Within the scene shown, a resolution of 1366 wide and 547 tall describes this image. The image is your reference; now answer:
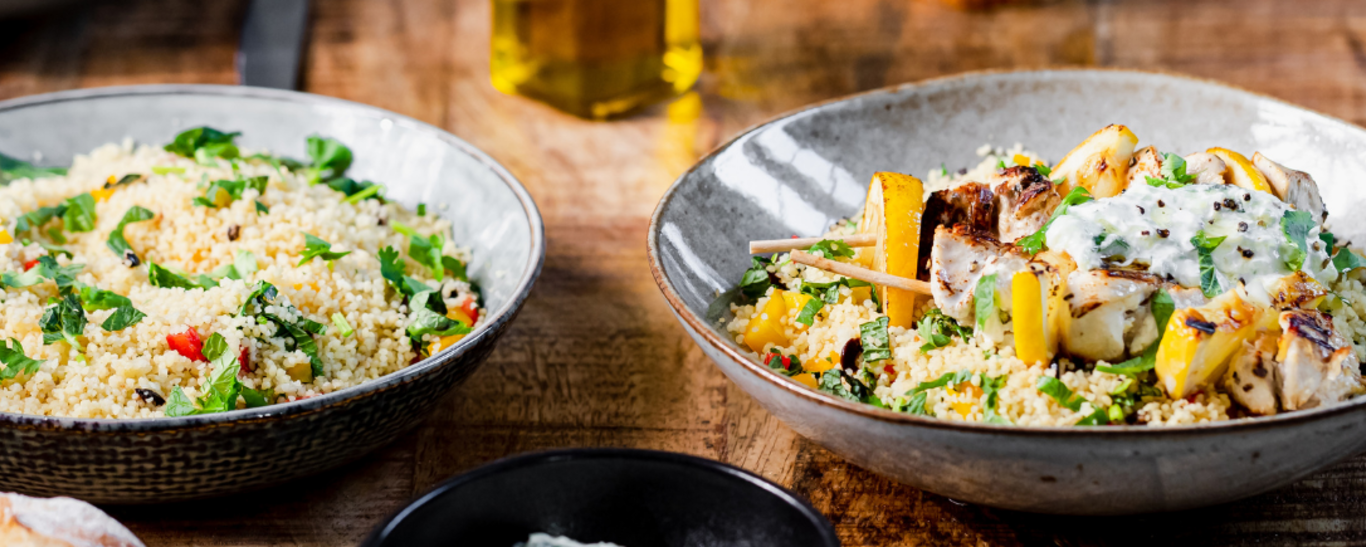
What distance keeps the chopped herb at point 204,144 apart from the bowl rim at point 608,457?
122 centimetres

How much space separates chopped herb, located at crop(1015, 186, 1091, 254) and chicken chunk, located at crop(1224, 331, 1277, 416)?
315 millimetres

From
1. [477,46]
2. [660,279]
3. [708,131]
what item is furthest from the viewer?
[477,46]

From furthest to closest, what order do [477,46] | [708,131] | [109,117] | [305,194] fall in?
[477,46]
[708,131]
[109,117]
[305,194]

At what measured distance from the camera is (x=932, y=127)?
2184mm

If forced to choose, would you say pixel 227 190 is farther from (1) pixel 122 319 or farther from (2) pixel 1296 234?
(2) pixel 1296 234

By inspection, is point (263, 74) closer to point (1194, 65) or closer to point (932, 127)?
point (932, 127)

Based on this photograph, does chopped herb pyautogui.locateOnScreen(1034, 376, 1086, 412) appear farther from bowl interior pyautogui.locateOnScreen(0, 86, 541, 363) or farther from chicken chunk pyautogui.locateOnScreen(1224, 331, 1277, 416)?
bowl interior pyautogui.locateOnScreen(0, 86, 541, 363)

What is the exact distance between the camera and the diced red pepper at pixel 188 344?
5.16 ft

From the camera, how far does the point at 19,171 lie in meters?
2.22

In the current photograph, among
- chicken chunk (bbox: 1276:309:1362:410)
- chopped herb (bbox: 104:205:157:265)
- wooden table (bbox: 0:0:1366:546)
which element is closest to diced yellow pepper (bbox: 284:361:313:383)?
wooden table (bbox: 0:0:1366:546)

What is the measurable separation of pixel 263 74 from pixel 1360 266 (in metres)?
2.61

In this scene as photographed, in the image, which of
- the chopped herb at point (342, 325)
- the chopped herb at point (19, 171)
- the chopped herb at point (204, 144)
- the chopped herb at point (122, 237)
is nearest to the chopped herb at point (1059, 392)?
the chopped herb at point (342, 325)

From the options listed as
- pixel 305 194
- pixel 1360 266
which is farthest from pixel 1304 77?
pixel 305 194

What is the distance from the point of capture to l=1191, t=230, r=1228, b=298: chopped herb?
1.50 metres
